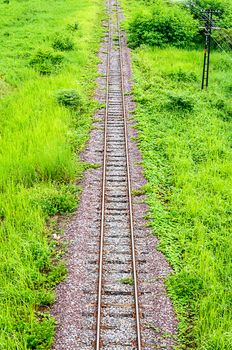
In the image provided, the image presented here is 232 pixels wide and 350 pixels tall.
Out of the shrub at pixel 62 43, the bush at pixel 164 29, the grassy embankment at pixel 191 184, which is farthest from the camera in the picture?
the bush at pixel 164 29

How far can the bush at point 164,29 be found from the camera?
124 feet

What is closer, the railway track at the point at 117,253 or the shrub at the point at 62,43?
the railway track at the point at 117,253

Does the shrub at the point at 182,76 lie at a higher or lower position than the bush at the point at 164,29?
lower

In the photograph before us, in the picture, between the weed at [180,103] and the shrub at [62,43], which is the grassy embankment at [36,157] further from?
the weed at [180,103]

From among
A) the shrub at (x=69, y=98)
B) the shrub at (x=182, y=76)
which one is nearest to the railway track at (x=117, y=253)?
the shrub at (x=69, y=98)

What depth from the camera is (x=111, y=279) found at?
13.0 metres

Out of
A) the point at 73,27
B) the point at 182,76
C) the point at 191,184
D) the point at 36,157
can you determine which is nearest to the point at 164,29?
the point at 182,76

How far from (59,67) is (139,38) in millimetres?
10040

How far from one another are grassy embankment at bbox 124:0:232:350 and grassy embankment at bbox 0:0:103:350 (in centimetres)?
327

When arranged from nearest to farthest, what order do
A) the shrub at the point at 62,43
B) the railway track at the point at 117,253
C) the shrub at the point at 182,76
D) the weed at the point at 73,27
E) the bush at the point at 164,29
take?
the railway track at the point at 117,253 < the shrub at the point at 182,76 < the shrub at the point at 62,43 < the bush at the point at 164,29 < the weed at the point at 73,27

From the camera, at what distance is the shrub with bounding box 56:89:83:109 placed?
987 inches

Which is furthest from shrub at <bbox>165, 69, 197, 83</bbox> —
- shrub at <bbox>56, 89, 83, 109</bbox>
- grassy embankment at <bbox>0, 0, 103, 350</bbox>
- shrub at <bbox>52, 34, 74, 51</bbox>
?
shrub at <bbox>52, 34, 74, 51</bbox>

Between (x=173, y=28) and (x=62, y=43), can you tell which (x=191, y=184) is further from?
(x=173, y=28)

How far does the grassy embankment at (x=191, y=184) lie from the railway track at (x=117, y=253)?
936mm
